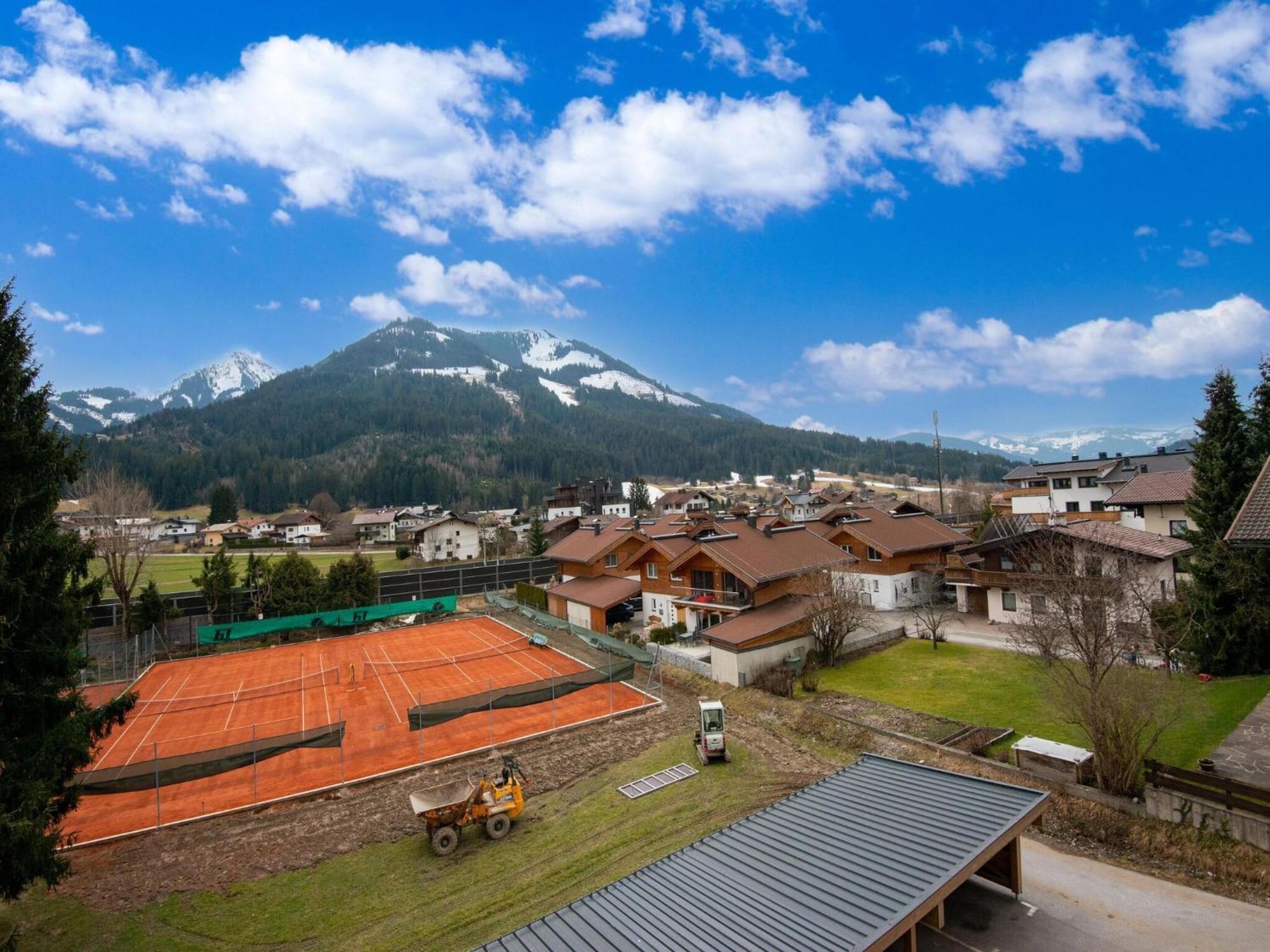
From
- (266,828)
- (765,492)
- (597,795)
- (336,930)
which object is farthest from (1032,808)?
(765,492)

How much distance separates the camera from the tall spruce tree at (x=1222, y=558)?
18.8 m

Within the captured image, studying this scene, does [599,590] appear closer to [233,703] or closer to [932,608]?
[932,608]

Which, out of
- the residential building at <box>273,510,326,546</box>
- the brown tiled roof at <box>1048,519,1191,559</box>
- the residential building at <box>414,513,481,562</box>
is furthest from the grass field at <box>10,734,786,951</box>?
the residential building at <box>273,510,326,546</box>

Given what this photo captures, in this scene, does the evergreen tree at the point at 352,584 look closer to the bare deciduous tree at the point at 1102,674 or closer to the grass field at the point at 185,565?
the grass field at the point at 185,565

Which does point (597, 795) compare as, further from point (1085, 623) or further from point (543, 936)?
point (1085, 623)

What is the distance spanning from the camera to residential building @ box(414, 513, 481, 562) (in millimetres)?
76125

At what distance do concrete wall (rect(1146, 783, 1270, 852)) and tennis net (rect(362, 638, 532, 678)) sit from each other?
2741 cm

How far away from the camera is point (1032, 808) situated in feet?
28.9

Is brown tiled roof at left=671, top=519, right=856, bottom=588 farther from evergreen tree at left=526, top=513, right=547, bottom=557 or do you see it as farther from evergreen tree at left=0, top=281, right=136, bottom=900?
evergreen tree at left=526, top=513, right=547, bottom=557

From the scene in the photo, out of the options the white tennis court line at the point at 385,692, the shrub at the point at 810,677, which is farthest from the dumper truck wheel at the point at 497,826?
the shrub at the point at 810,677

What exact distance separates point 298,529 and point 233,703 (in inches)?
3518

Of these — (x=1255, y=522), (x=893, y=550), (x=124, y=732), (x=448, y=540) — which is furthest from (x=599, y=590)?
(x=448, y=540)

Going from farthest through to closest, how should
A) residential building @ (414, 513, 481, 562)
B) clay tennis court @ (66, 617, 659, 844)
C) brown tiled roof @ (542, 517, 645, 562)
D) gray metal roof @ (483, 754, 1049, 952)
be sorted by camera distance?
residential building @ (414, 513, 481, 562) → brown tiled roof @ (542, 517, 645, 562) → clay tennis court @ (66, 617, 659, 844) → gray metal roof @ (483, 754, 1049, 952)

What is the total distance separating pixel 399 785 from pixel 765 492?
15650 cm
